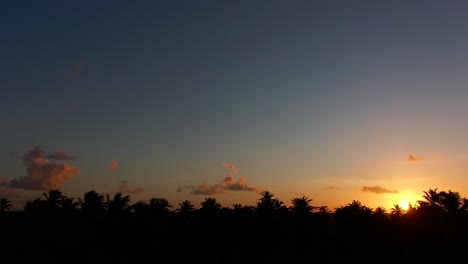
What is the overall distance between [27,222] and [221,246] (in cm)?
2707

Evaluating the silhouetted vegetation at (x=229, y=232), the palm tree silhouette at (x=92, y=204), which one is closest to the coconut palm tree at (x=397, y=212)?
the silhouetted vegetation at (x=229, y=232)

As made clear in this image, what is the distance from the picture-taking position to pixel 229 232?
67188mm

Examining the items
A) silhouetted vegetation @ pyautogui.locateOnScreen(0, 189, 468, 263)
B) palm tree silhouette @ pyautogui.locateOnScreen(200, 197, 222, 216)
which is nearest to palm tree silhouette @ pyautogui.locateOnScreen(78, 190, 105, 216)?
silhouetted vegetation @ pyautogui.locateOnScreen(0, 189, 468, 263)

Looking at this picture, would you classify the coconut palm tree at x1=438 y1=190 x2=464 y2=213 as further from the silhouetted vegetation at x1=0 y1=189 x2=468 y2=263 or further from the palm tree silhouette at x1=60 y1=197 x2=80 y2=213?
the palm tree silhouette at x1=60 y1=197 x2=80 y2=213

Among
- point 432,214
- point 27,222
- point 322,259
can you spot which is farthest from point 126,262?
point 432,214

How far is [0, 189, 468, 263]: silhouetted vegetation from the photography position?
189 feet

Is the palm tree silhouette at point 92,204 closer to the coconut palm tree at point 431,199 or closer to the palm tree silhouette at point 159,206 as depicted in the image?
the palm tree silhouette at point 159,206

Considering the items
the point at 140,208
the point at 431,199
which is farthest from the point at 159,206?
the point at 431,199

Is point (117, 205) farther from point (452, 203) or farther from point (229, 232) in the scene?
point (452, 203)

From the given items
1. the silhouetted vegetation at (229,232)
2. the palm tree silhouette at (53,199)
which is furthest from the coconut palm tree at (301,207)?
the palm tree silhouette at (53,199)

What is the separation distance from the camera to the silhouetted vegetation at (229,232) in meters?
57.5

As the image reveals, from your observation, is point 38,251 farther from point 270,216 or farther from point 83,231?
point 270,216

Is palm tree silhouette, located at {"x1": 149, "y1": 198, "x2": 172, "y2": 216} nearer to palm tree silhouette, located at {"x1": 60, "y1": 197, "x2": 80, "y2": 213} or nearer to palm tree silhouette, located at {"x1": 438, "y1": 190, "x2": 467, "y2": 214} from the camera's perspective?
palm tree silhouette, located at {"x1": 60, "y1": 197, "x2": 80, "y2": 213}

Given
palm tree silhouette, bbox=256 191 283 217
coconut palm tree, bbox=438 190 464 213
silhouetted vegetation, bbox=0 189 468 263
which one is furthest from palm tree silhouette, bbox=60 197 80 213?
coconut palm tree, bbox=438 190 464 213
